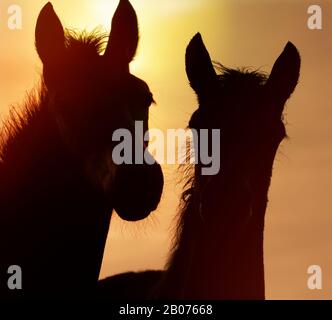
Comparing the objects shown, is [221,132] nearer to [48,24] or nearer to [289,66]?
[289,66]

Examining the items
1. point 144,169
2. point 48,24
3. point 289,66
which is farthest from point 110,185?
point 289,66

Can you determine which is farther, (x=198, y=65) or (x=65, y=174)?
(x=198, y=65)

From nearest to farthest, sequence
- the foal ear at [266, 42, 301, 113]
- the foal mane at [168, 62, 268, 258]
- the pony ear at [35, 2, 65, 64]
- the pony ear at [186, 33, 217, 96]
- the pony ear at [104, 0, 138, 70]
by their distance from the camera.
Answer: the pony ear at [35, 2, 65, 64] < the pony ear at [104, 0, 138, 70] < the foal mane at [168, 62, 268, 258] < the foal ear at [266, 42, 301, 113] < the pony ear at [186, 33, 217, 96]

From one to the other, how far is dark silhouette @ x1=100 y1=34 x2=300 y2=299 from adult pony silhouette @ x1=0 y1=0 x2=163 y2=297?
0.58m

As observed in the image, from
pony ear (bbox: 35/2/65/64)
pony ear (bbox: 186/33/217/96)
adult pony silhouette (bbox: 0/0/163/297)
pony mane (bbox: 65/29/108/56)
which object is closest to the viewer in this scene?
adult pony silhouette (bbox: 0/0/163/297)

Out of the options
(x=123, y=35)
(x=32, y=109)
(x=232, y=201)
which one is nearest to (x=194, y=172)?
(x=232, y=201)

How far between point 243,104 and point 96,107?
3.51 ft

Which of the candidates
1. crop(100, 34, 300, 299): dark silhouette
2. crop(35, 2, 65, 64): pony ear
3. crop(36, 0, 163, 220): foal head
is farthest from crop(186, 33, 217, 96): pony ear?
crop(35, 2, 65, 64): pony ear

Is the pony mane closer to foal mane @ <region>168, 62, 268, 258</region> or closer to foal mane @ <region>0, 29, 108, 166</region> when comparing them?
foal mane @ <region>0, 29, 108, 166</region>

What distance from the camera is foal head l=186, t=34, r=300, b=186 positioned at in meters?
4.32

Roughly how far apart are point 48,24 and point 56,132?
1.80 ft

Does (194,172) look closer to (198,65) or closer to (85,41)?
(198,65)

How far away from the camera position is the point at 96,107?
377 cm
